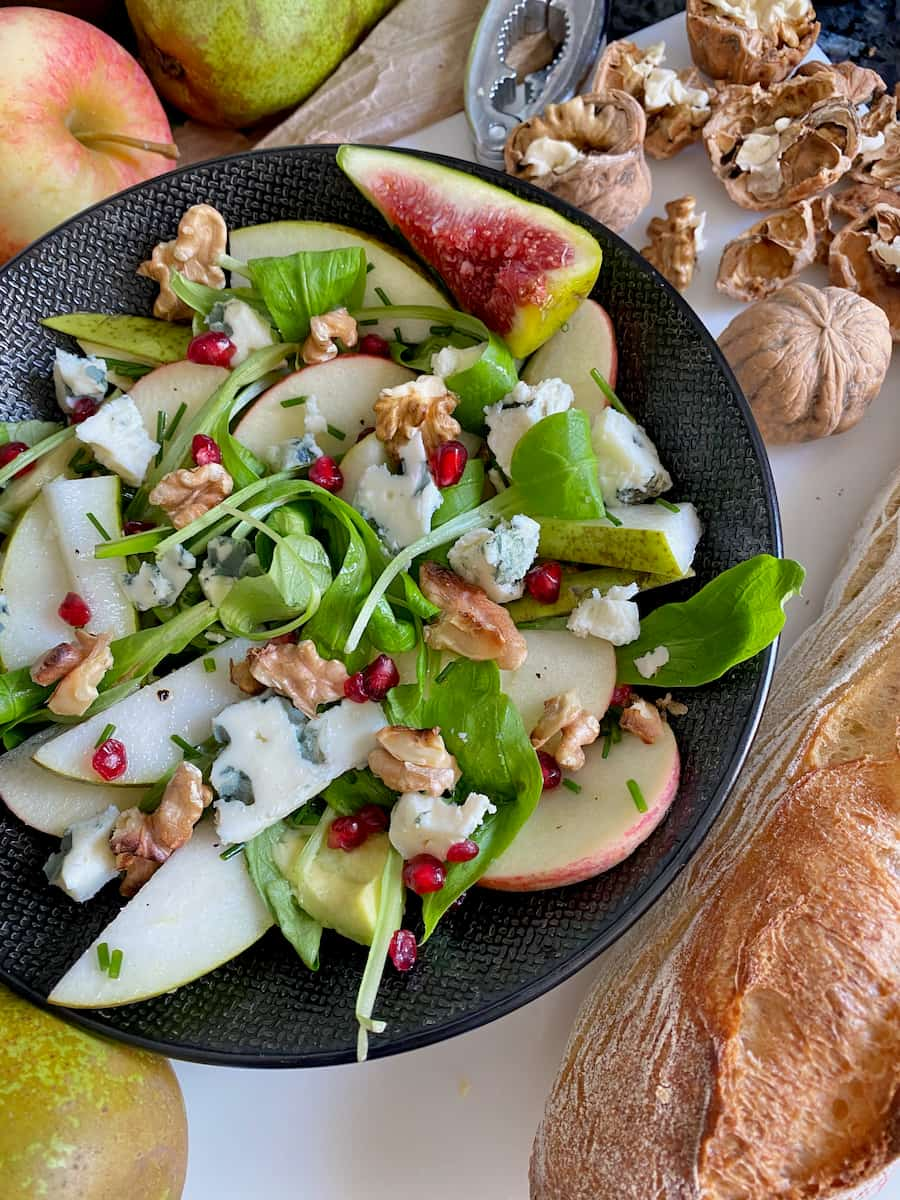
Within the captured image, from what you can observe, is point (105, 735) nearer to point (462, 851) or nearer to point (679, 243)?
point (462, 851)

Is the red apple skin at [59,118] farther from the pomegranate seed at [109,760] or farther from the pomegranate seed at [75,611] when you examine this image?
the pomegranate seed at [109,760]

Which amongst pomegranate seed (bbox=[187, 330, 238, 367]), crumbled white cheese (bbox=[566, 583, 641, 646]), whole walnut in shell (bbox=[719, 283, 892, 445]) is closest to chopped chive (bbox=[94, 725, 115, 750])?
pomegranate seed (bbox=[187, 330, 238, 367])

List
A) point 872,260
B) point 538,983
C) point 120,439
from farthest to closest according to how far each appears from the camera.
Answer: point 872,260
point 120,439
point 538,983

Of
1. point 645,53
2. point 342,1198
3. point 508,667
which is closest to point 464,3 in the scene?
point 645,53

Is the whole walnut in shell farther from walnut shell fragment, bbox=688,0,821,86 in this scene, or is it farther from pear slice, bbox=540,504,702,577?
walnut shell fragment, bbox=688,0,821,86

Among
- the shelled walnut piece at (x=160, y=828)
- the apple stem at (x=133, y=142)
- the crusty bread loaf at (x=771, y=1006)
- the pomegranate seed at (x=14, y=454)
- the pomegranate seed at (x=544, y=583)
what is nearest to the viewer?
the crusty bread loaf at (x=771, y=1006)

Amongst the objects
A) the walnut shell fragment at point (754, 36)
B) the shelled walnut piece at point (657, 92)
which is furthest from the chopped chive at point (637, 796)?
the walnut shell fragment at point (754, 36)

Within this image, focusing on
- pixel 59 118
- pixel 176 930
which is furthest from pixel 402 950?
pixel 59 118
